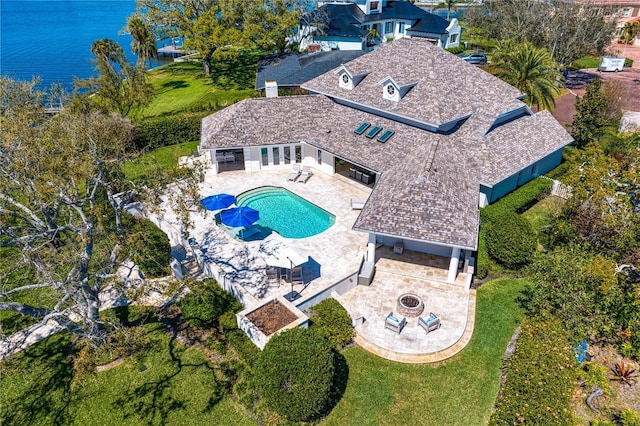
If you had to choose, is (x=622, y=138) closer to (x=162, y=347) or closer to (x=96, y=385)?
(x=162, y=347)

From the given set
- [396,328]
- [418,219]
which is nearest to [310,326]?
[396,328]

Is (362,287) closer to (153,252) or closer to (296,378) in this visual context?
(296,378)

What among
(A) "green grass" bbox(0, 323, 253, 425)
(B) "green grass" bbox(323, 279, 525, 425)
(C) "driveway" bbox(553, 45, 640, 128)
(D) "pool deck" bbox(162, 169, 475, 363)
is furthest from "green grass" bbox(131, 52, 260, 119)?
(C) "driveway" bbox(553, 45, 640, 128)

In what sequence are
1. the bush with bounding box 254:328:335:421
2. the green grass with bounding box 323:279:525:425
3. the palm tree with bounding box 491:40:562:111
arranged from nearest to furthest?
the bush with bounding box 254:328:335:421, the green grass with bounding box 323:279:525:425, the palm tree with bounding box 491:40:562:111

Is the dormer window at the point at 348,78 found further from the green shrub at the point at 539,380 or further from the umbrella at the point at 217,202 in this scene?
the green shrub at the point at 539,380

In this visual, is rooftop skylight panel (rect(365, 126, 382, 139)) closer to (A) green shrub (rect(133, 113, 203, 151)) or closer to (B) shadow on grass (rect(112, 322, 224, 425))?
(A) green shrub (rect(133, 113, 203, 151))

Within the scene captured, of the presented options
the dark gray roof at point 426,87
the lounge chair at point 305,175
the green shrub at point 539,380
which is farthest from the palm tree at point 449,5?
the green shrub at point 539,380
